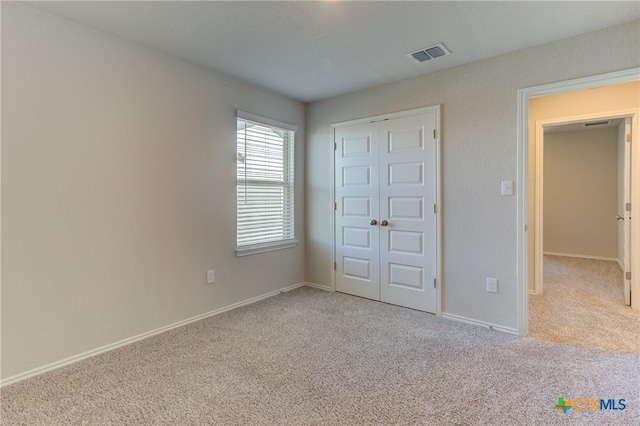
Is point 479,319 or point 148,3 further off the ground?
point 148,3

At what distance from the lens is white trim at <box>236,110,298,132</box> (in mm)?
3367

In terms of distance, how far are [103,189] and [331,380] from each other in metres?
2.15

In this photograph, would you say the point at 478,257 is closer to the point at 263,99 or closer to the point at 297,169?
the point at 297,169

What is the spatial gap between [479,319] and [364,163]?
198 cm

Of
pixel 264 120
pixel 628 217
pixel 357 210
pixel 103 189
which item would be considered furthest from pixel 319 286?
pixel 628 217

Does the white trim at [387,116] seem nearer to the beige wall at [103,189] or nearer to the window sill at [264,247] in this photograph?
the beige wall at [103,189]

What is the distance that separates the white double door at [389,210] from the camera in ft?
10.6

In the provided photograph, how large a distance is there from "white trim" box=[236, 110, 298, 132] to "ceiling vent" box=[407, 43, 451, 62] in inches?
65.5

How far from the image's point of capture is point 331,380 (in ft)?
6.64

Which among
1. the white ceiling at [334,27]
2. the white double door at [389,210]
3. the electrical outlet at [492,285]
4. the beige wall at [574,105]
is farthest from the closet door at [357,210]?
the beige wall at [574,105]

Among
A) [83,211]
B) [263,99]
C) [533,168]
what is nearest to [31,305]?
[83,211]

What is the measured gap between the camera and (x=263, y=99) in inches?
143

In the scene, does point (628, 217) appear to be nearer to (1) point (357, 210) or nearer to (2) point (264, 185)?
(1) point (357, 210)

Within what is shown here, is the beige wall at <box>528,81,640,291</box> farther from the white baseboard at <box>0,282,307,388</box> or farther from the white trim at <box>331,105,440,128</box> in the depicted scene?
the white baseboard at <box>0,282,307,388</box>
